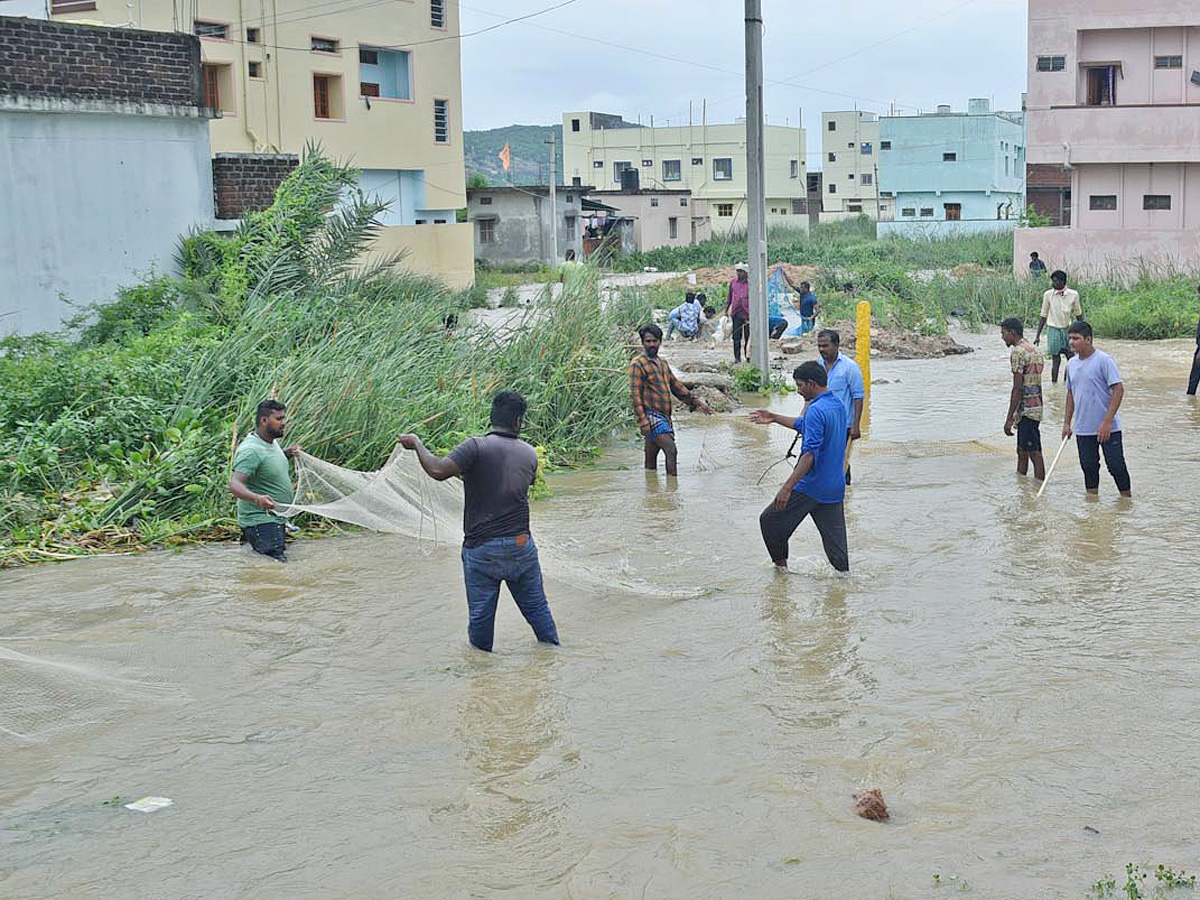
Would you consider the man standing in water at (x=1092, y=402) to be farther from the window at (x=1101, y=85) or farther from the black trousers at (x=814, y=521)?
the window at (x=1101, y=85)

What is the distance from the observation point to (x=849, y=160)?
90875 millimetres

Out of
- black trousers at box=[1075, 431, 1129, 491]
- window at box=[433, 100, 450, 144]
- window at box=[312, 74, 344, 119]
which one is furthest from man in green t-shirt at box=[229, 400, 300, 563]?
window at box=[433, 100, 450, 144]

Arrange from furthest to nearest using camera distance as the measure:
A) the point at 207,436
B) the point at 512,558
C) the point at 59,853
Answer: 1. the point at 207,436
2. the point at 512,558
3. the point at 59,853

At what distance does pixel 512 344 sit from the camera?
599 inches

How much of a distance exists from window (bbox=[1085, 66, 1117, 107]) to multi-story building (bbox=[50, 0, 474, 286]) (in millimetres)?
16680

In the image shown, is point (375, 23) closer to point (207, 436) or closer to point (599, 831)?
point (207, 436)

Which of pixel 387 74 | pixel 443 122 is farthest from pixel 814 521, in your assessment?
pixel 443 122

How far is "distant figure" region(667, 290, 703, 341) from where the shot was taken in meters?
27.1

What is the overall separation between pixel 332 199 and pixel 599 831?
12657mm

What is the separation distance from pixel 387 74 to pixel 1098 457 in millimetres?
32135

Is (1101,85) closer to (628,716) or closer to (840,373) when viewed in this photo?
(840,373)

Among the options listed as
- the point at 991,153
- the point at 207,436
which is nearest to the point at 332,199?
the point at 207,436

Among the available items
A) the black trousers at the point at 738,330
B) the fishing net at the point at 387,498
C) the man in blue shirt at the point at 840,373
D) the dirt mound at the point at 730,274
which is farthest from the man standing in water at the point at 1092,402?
the dirt mound at the point at 730,274

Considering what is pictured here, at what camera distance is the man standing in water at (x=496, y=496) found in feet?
23.4
